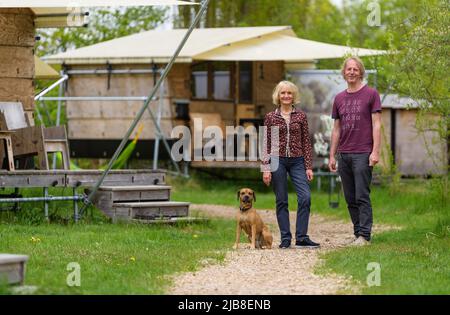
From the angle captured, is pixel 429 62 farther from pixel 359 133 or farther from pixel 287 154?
pixel 287 154

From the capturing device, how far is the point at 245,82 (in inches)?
916

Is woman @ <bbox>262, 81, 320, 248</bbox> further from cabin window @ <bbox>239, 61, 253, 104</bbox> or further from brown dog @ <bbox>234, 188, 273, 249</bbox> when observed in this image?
cabin window @ <bbox>239, 61, 253, 104</bbox>

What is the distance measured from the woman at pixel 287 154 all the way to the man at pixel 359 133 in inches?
14.7

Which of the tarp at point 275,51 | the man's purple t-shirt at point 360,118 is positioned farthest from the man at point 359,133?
the tarp at point 275,51

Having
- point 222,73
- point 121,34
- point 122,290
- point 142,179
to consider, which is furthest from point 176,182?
point 122,290

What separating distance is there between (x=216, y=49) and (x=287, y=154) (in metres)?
9.58

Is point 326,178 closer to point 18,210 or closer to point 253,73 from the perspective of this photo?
point 253,73

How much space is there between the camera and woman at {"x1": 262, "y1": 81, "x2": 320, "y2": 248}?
450 inches

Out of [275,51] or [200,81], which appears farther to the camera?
[200,81]

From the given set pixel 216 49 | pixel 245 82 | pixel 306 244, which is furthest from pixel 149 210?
pixel 245 82

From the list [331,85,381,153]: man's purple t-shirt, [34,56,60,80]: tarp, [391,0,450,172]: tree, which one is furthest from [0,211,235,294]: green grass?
[34,56,60,80]: tarp

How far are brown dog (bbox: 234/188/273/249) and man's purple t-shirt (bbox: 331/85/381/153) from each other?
47.5 inches
